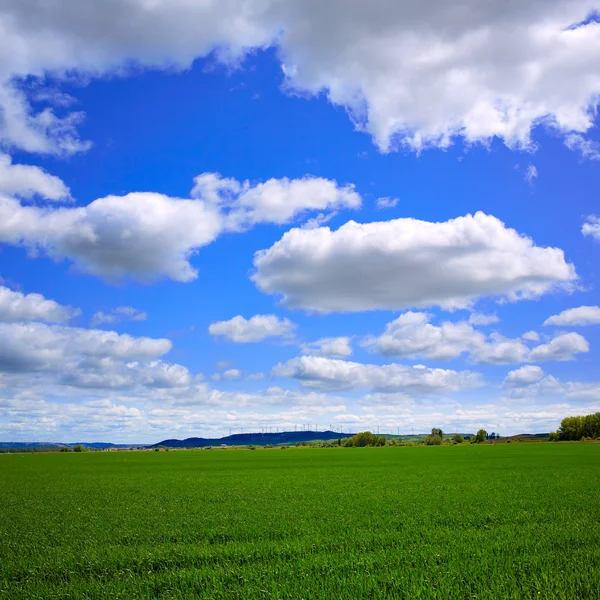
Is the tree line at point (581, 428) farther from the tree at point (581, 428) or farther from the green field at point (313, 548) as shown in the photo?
the green field at point (313, 548)

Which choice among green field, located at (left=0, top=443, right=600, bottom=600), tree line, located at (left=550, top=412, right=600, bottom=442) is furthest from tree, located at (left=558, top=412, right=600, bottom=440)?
green field, located at (left=0, top=443, right=600, bottom=600)

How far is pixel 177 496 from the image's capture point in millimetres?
31109

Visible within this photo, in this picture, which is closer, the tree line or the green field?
the green field

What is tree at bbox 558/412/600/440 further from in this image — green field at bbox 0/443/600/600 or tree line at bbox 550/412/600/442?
green field at bbox 0/443/600/600

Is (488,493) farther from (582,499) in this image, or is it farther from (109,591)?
(109,591)

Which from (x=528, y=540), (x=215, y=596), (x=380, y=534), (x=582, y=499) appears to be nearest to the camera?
(x=215, y=596)

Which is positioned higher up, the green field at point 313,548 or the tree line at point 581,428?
the green field at point 313,548

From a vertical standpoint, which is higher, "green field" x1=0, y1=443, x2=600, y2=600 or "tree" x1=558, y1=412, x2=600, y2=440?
"green field" x1=0, y1=443, x2=600, y2=600

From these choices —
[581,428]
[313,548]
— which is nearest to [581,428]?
[581,428]

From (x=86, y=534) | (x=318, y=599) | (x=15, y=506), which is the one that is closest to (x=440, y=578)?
(x=318, y=599)

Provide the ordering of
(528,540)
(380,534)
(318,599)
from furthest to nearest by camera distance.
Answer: (380,534) < (528,540) < (318,599)

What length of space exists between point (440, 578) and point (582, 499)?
1802 cm

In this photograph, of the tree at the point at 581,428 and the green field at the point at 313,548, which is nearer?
the green field at the point at 313,548

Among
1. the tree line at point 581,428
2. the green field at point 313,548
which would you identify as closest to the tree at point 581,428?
the tree line at point 581,428
